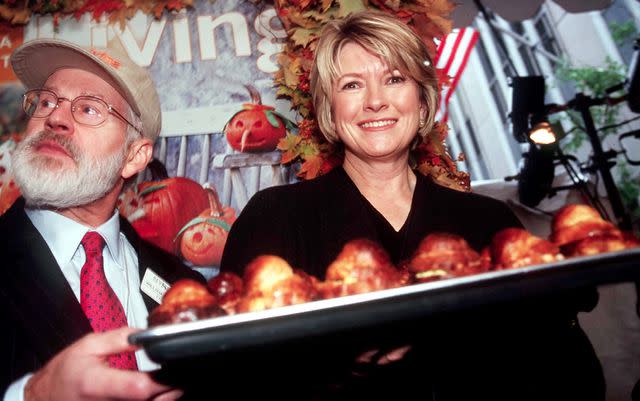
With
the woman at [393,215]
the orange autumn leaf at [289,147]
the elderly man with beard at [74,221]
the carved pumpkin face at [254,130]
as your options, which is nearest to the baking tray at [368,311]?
the woman at [393,215]

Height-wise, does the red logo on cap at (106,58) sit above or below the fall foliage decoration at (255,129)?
above

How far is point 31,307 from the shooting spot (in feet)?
5.69

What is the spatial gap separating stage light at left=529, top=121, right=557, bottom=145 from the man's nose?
542 cm

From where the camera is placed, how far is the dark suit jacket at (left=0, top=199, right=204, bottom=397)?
65.3 inches

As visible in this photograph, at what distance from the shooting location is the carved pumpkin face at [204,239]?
273 cm

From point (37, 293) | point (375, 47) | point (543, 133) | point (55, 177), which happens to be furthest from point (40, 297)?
point (543, 133)

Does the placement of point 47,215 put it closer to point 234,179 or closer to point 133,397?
point 234,179

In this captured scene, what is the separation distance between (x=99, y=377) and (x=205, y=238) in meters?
1.65

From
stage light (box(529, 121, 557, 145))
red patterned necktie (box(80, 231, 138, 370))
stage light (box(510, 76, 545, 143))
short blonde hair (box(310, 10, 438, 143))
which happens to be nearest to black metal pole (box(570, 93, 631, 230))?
stage light (box(529, 121, 557, 145))

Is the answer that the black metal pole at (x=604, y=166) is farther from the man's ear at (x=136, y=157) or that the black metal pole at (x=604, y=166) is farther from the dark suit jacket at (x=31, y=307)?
the dark suit jacket at (x=31, y=307)

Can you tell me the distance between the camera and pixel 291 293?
3.35 feet

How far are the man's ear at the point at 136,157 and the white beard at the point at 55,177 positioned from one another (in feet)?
0.76

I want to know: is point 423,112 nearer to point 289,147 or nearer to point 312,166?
point 312,166

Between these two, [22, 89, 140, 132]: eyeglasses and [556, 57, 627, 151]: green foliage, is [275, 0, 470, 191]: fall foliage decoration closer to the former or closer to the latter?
[22, 89, 140, 132]: eyeglasses
